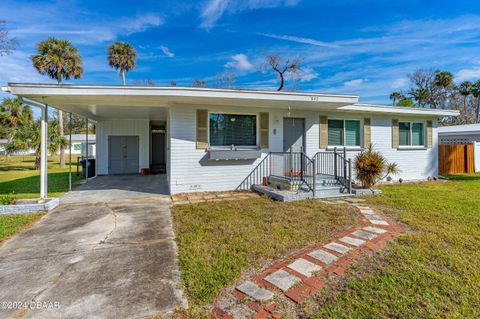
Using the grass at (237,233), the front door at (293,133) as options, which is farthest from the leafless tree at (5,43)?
the front door at (293,133)

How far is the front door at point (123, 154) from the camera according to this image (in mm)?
11070

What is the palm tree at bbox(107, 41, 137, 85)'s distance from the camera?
21.3 metres

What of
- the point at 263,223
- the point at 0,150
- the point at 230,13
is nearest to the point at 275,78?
the point at 230,13

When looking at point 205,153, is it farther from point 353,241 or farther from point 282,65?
point 282,65

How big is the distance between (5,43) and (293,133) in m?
15.8

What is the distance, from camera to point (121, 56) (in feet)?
70.5

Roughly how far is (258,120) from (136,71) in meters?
19.5

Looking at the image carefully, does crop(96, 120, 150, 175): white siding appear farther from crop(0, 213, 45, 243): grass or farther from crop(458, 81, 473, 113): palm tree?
crop(458, 81, 473, 113): palm tree

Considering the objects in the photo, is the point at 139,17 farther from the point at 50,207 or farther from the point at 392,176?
the point at 392,176

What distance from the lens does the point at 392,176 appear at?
30.7ft

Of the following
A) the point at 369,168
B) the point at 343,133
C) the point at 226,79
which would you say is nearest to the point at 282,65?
the point at 226,79

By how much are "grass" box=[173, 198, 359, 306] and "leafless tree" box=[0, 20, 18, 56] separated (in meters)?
14.6

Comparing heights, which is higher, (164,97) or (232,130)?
(164,97)

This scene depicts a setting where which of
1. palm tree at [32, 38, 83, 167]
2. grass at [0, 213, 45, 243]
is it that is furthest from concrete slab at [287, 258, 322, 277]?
palm tree at [32, 38, 83, 167]
